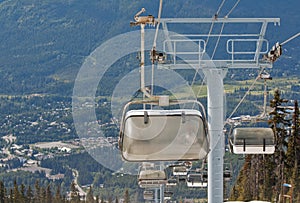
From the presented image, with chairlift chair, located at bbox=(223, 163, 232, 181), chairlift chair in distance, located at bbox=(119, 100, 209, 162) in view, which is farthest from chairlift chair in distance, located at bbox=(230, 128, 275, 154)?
chairlift chair, located at bbox=(223, 163, 232, 181)

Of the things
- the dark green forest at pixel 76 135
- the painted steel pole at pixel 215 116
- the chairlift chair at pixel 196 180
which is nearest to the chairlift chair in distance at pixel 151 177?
the chairlift chair at pixel 196 180

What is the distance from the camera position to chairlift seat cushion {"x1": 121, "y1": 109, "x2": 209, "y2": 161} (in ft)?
21.6

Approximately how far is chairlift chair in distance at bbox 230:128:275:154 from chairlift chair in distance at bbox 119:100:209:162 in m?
2.29

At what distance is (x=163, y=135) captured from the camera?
21.8ft

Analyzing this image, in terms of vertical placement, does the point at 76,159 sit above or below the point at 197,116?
below

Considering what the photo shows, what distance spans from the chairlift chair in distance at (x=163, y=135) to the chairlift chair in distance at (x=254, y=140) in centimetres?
229

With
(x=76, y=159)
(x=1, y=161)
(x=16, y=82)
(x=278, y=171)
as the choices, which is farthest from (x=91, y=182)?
(x=16, y=82)

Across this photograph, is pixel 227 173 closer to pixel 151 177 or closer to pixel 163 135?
Result: pixel 151 177

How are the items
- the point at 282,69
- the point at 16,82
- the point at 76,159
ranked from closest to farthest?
the point at 76,159
the point at 282,69
the point at 16,82

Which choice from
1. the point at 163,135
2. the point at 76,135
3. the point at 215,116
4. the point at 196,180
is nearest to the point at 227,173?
the point at 196,180

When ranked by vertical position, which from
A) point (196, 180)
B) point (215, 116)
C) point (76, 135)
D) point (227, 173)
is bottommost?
point (76, 135)

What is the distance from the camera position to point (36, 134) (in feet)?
443

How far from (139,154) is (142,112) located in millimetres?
416

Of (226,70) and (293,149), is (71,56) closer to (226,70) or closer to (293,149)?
(293,149)
